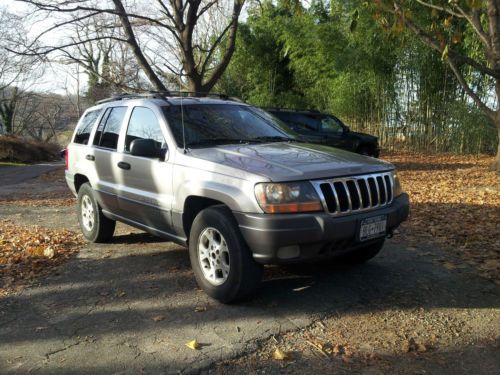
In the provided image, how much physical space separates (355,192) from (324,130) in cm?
965

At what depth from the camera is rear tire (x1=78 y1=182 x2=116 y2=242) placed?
566cm

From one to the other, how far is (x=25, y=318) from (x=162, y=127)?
1.96 m

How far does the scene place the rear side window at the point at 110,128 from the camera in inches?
203

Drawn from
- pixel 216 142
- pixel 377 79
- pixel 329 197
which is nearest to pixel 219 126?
pixel 216 142

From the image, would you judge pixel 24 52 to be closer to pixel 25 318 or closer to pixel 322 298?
pixel 25 318

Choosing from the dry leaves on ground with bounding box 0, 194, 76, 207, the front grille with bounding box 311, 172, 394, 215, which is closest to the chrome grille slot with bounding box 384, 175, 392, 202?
the front grille with bounding box 311, 172, 394, 215

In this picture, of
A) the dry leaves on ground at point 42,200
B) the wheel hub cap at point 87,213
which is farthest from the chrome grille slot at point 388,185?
the dry leaves on ground at point 42,200

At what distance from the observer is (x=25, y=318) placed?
12.3 ft

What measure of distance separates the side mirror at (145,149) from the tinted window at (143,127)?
0.43 ft

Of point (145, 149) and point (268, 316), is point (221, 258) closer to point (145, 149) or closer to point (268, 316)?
point (268, 316)

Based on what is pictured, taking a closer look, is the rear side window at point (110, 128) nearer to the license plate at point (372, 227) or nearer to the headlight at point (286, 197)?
the headlight at point (286, 197)

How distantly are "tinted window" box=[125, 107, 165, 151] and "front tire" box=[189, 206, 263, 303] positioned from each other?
1.02 metres

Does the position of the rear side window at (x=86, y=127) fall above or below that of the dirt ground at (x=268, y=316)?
above

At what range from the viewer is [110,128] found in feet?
17.5
